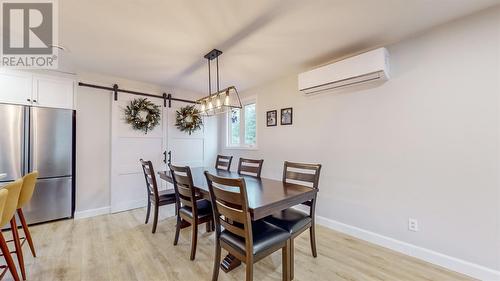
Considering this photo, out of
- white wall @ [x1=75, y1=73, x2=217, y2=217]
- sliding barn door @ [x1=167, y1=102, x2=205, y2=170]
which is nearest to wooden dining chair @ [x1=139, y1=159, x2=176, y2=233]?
white wall @ [x1=75, y1=73, x2=217, y2=217]

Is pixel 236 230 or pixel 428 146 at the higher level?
pixel 428 146

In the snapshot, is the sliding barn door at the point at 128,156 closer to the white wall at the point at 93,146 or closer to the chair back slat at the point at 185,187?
the white wall at the point at 93,146

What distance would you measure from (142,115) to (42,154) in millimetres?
1456

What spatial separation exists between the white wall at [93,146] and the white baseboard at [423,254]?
12.3ft

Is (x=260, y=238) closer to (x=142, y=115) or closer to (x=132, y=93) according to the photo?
(x=142, y=115)

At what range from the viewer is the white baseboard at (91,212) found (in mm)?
3225

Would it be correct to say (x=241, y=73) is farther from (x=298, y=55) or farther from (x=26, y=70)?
(x=26, y=70)

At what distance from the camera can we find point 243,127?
4434 mm

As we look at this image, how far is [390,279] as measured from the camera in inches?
70.9

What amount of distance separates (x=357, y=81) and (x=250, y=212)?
205 cm

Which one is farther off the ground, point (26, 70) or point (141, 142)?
point (26, 70)

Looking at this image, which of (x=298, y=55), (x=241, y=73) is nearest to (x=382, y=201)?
(x=298, y=55)

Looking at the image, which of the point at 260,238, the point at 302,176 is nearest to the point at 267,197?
the point at 260,238

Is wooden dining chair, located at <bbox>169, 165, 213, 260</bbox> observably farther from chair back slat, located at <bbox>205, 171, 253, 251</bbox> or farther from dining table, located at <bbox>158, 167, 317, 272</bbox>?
chair back slat, located at <bbox>205, 171, 253, 251</bbox>
